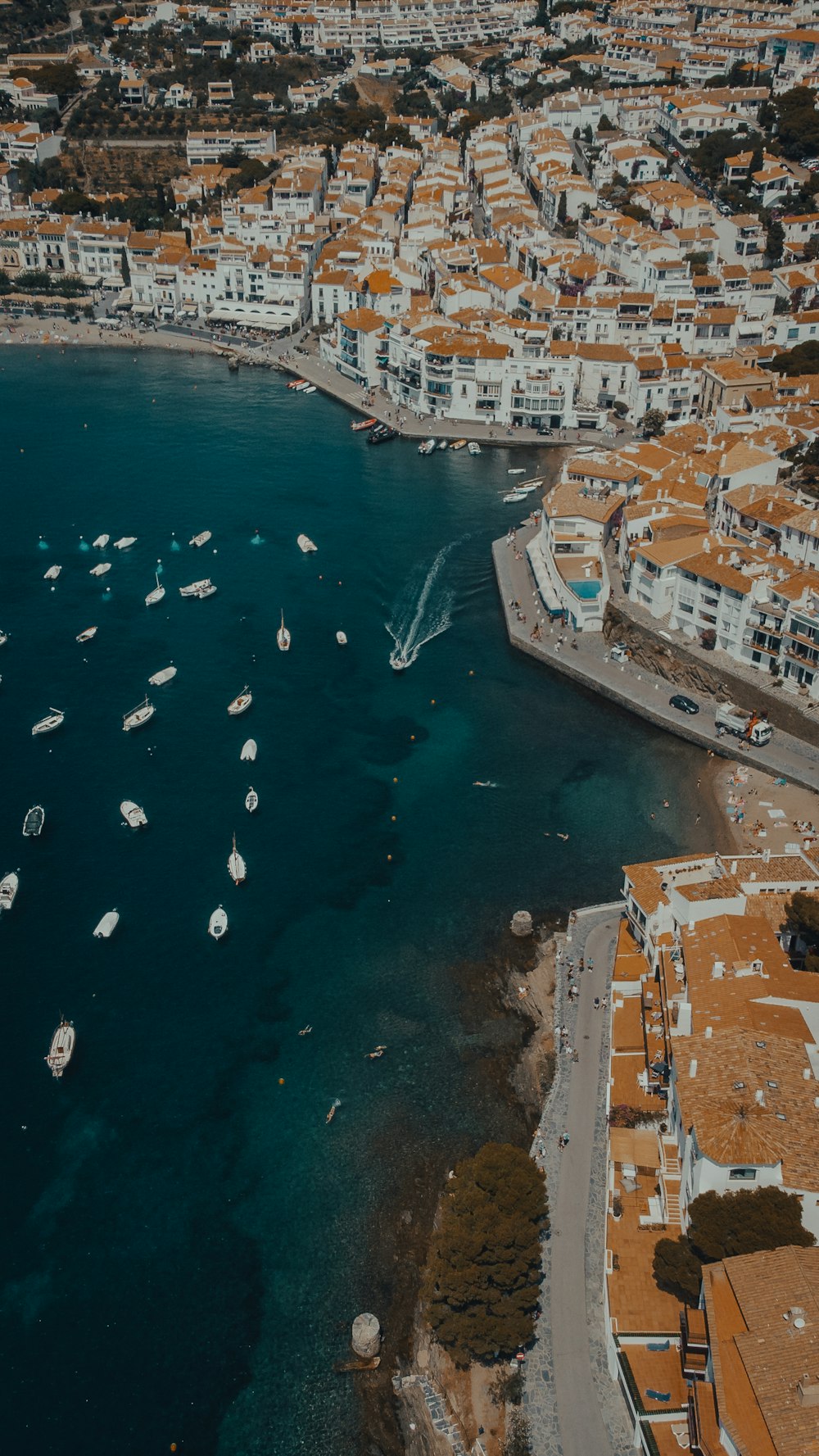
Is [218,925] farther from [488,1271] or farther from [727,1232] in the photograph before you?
[727,1232]

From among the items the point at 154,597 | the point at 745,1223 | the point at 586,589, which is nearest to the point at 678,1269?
the point at 745,1223

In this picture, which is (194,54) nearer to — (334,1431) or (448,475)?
(448,475)

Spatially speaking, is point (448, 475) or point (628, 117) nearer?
point (448, 475)

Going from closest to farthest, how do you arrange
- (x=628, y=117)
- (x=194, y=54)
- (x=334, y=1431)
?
(x=334, y=1431) < (x=628, y=117) < (x=194, y=54)

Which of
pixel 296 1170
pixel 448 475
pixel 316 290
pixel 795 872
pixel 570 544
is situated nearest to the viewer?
pixel 296 1170

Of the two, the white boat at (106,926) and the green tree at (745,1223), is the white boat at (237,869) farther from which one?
the green tree at (745,1223)

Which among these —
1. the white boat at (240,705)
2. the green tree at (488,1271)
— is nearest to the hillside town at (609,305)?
the green tree at (488,1271)

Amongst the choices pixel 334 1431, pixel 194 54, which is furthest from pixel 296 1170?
pixel 194 54
